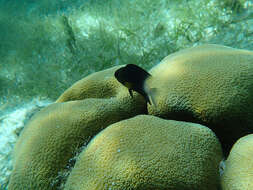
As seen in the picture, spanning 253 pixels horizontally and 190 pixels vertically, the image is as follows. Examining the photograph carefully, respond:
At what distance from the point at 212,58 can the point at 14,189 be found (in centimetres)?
211

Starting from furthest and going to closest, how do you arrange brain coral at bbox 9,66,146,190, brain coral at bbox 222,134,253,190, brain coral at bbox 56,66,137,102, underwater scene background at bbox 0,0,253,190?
underwater scene background at bbox 0,0,253,190 < brain coral at bbox 56,66,137,102 < brain coral at bbox 9,66,146,190 < brain coral at bbox 222,134,253,190

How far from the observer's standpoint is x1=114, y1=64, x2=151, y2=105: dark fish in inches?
62.5

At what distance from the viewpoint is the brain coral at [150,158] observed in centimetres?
127

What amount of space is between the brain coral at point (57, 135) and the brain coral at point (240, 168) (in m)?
0.94

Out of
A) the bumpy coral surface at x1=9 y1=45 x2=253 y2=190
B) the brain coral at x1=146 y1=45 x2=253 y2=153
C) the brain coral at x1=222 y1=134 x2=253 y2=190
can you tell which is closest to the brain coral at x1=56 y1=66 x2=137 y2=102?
the bumpy coral surface at x1=9 y1=45 x2=253 y2=190

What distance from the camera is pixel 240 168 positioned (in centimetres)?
134

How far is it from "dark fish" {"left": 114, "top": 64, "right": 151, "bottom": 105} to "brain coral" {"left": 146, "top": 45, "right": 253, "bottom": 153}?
0.18 meters

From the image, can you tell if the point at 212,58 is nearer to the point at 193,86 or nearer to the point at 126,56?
the point at 193,86

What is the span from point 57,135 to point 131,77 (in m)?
0.79

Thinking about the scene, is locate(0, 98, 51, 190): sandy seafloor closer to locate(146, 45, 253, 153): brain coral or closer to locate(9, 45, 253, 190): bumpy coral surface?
locate(9, 45, 253, 190): bumpy coral surface

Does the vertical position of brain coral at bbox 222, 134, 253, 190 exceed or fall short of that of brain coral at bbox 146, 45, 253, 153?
it falls short

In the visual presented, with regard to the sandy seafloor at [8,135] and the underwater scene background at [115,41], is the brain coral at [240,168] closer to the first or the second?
the sandy seafloor at [8,135]

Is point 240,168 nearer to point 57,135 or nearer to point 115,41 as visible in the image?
point 57,135

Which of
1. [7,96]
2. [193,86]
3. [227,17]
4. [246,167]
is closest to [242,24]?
[227,17]
